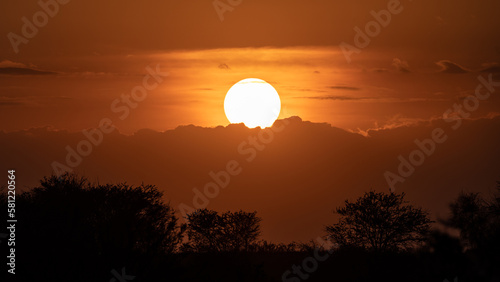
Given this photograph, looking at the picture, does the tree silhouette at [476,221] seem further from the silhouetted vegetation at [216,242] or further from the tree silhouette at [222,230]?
the tree silhouette at [222,230]

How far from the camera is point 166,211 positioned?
204 ft

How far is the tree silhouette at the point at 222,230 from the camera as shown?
86.4 metres

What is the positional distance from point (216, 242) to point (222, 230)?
3.57 metres

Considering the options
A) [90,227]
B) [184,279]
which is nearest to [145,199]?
[90,227]

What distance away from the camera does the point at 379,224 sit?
81438 millimetres

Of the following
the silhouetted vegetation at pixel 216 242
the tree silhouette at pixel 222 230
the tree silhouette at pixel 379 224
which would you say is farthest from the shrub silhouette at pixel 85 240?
the tree silhouette at pixel 379 224

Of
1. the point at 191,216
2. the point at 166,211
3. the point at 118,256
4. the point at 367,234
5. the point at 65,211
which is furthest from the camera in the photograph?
the point at 191,216

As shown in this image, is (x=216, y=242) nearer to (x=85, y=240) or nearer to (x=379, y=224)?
(x=379, y=224)

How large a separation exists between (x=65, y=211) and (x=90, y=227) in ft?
20.0

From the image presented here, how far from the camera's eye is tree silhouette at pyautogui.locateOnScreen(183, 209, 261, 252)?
284 ft

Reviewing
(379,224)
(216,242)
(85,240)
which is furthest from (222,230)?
(85,240)

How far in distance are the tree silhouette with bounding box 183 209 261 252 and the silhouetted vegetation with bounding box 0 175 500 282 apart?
5.8 inches

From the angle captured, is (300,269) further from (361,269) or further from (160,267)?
(160,267)

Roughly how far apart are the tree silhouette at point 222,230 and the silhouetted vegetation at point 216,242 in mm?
147
